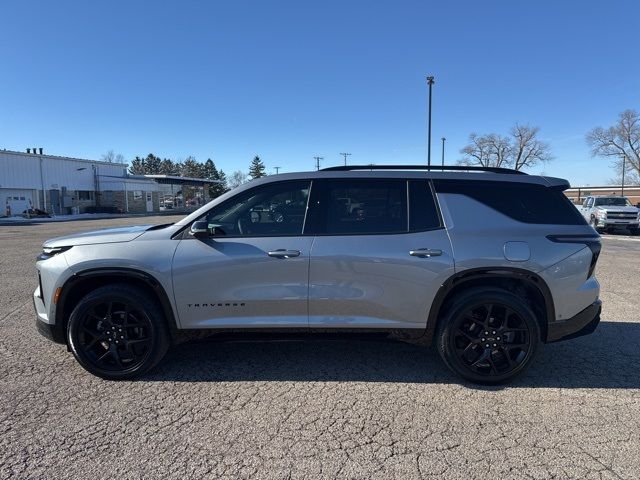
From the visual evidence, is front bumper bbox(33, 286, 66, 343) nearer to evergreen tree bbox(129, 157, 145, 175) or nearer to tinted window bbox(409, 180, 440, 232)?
tinted window bbox(409, 180, 440, 232)

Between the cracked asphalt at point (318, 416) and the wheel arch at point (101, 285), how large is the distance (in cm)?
47

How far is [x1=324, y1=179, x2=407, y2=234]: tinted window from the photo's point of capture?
3650 mm

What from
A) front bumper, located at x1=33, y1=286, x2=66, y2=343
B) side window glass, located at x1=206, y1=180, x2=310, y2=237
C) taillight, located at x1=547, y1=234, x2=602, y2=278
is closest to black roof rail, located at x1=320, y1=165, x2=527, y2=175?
side window glass, located at x1=206, y1=180, x2=310, y2=237

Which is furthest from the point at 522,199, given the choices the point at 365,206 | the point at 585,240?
the point at 365,206

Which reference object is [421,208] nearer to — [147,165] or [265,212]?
[265,212]

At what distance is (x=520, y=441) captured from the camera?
109 inches

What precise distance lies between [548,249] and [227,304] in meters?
2.74

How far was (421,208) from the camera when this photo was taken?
3.69m

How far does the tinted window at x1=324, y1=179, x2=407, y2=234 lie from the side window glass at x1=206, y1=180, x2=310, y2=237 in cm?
25

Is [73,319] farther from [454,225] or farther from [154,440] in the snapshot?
[454,225]

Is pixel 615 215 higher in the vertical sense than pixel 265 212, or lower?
lower

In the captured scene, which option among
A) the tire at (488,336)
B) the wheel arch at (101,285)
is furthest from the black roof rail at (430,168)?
the wheel arch at (101,285)

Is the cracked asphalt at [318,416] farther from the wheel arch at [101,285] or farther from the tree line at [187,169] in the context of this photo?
the tree line at [187,169]

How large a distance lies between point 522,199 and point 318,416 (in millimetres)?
2531
